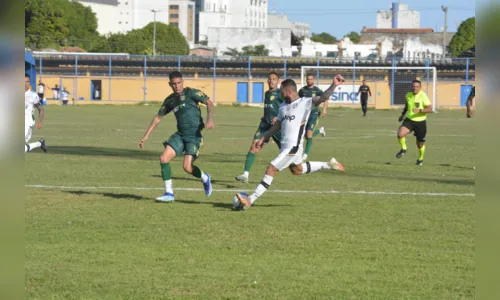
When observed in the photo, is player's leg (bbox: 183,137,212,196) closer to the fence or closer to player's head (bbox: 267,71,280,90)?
player's head (bbox: 267,71,280,90)

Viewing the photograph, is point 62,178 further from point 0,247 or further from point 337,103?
point 337,103

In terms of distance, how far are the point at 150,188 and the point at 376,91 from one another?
63.0 metres

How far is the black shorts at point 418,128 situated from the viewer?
2083cm

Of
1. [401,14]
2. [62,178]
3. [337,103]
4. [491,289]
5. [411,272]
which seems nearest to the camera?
[491,289]

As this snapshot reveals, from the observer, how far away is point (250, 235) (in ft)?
31.3

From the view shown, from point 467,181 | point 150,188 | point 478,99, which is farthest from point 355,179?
point 478,99

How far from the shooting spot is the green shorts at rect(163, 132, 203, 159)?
1294 centimetres

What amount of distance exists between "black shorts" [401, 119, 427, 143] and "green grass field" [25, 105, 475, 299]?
104 centimetres

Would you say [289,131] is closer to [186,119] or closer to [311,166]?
[311,166]

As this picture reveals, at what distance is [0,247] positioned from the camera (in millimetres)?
1230

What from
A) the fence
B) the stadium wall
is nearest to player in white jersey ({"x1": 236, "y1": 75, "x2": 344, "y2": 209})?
the stadium wall

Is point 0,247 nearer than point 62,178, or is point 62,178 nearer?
point 0,247

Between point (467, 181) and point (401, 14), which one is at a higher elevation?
point (401, 14)

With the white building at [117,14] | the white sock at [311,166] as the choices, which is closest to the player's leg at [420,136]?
the white sock at [311,166]
